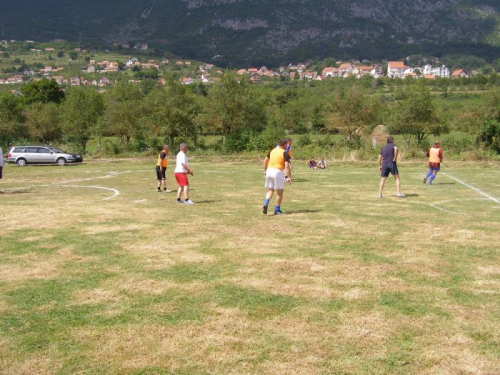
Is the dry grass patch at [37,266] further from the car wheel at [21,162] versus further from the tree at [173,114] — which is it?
the tree at [173,114]

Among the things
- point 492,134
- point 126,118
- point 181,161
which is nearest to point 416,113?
point 492,134

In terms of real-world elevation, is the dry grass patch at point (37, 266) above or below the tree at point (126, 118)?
below

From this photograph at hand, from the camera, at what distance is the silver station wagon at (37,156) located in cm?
3956

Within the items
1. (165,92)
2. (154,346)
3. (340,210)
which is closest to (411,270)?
(154,346)

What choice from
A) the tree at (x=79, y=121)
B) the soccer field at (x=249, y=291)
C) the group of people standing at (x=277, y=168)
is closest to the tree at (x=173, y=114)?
the tree at (x=79, y=121)

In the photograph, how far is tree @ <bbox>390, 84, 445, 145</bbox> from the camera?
46.1 m

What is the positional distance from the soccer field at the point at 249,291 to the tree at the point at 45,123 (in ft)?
189

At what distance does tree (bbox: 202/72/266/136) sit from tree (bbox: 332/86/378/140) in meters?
8.58

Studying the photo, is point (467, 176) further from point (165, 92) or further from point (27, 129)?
point (27, 129)

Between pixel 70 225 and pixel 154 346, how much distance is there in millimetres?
7729

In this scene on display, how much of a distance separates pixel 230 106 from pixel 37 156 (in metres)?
18.6

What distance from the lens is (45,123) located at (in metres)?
68.4

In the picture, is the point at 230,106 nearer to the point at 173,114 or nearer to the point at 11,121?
the point at 173,114

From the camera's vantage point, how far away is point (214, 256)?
946 cm
